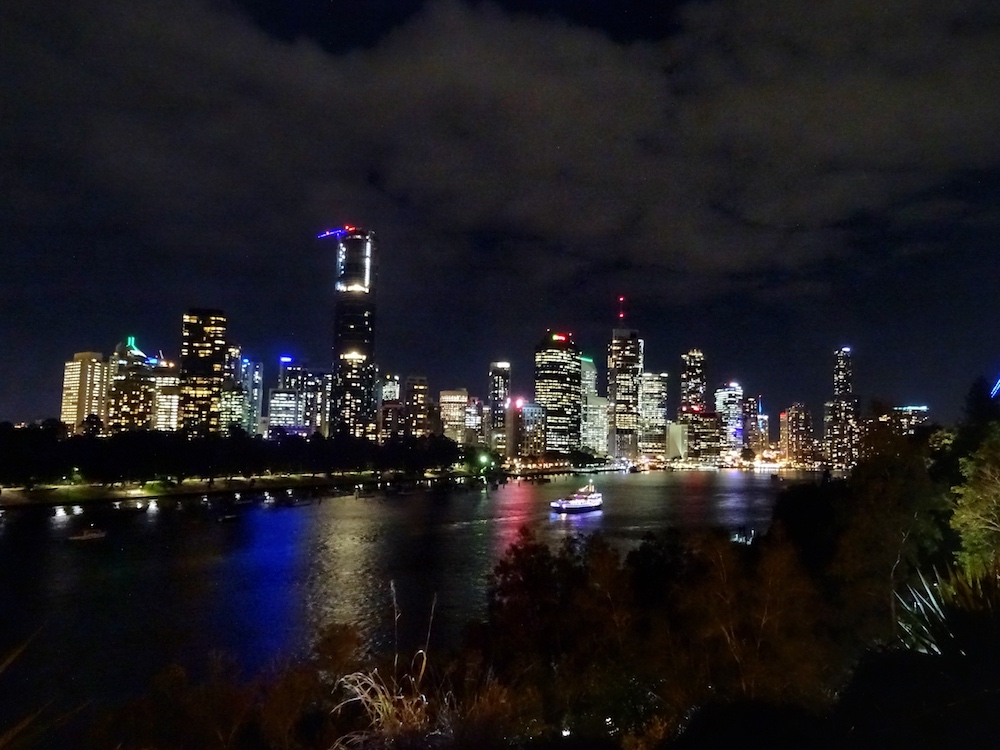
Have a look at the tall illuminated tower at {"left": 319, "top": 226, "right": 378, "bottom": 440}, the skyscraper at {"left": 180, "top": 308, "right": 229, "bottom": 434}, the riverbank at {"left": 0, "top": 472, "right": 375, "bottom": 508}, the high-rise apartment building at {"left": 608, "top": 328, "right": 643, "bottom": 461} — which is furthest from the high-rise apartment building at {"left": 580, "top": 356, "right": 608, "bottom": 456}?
the riverbank at {"left": 0, "top": 472, "right": 375, "bottom": 508}

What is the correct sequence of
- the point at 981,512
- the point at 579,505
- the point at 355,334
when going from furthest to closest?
the point at 355,334 < the point at 579,505 < the point at 981,512

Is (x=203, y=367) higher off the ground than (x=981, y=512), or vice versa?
(x=203, y=367)

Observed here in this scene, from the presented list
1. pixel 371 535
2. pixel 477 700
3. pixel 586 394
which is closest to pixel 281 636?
pixel 477 700

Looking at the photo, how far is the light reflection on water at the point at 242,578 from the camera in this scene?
1248cm

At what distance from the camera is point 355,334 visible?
118m

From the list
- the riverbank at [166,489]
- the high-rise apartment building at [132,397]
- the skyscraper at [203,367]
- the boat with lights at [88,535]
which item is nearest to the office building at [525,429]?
the skyscraper at [203,367]

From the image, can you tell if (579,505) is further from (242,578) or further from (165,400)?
(165,400)

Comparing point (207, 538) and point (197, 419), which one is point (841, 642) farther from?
point (197, 419)

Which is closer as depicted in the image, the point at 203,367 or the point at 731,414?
the point at 203,367

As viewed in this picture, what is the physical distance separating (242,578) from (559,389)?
9005 centimetres

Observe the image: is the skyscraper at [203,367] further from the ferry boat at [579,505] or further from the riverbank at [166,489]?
the ferry boat at [579,505]

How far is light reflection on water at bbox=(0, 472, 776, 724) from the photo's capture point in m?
12.5

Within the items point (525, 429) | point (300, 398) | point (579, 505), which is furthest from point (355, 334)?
point (579, 505)

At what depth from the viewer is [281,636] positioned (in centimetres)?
1320
